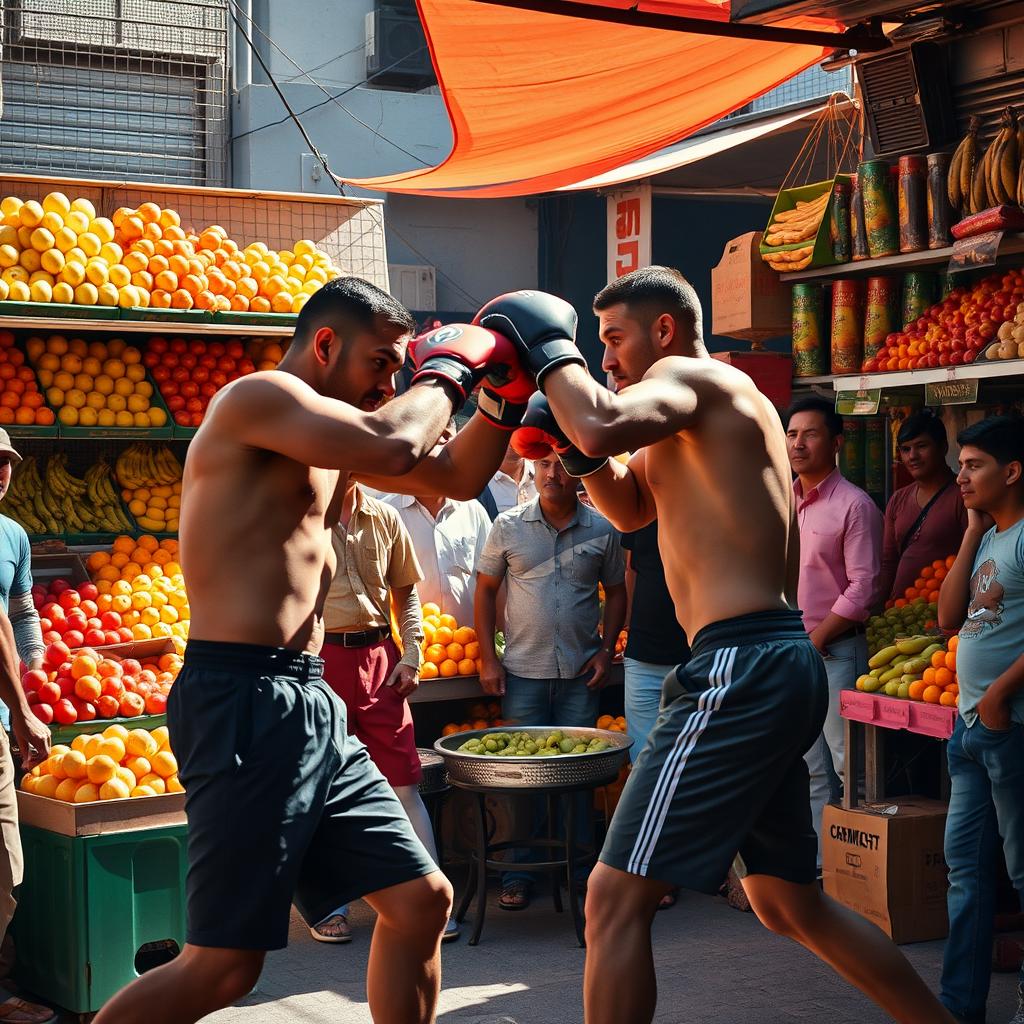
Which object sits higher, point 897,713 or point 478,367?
point 478,367

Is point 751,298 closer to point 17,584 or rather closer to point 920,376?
point 920,376

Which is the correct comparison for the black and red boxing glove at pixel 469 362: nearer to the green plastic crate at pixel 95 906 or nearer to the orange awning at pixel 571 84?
the green plastic crate at pixel 95 906

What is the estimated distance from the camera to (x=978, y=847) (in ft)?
16.2

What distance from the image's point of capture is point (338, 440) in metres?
3.38

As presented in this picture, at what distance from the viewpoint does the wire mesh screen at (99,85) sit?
44.0 feet

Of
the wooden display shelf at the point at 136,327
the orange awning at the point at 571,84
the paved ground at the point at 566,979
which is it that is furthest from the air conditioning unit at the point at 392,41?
the paved ground at the point at 566,979

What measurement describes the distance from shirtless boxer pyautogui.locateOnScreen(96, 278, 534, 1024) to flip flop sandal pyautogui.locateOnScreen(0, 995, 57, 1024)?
6.34 feet

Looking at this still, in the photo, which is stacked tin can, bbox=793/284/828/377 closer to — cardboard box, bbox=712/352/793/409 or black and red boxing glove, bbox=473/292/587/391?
cardboard box, bbox=712/352/793/409

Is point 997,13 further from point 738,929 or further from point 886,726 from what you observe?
point 738,929

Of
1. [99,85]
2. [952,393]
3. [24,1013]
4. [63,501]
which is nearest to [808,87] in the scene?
[99,85]

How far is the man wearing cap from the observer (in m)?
5.21

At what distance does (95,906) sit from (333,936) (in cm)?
129

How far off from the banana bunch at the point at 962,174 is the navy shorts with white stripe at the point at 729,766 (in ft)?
11.2

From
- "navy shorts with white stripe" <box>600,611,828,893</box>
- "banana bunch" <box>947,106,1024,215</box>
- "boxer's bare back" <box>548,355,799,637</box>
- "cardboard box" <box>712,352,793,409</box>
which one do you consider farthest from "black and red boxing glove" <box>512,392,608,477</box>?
"cardboard box" <box>712,352,793,409</box>
